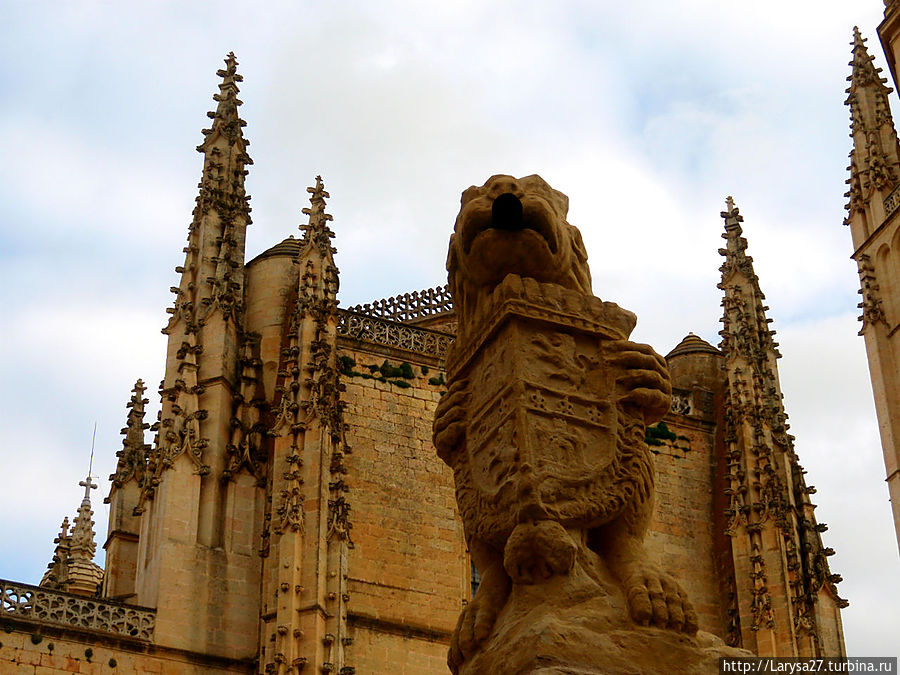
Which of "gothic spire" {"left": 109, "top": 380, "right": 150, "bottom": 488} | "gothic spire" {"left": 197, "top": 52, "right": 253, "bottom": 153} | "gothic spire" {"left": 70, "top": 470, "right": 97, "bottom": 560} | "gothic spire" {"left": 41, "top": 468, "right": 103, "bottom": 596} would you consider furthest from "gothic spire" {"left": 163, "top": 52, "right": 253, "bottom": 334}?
"gothic spire" {"left": 70, "top": 470, "right": 97, "bottom": 560}

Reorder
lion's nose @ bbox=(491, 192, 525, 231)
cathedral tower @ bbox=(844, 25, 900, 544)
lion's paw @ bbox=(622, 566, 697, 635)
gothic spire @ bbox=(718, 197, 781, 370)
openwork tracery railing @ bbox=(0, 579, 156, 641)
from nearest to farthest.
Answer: lion's paw @ bbox=(622, 566, 697, 635) < lion's nose @ bbox=(491, 192, 525, 231) < openwork tracery railing @ bbox=(0, 579, 156, 641) < gothic spire @ bbox=(718, 197, 781, 370) < cathedral tower @ bbox=(844, 25, 900, 544)

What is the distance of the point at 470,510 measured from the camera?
233 inches

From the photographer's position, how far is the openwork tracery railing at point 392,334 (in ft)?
71.1

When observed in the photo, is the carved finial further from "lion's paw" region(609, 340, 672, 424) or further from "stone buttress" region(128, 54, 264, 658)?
"lion's paw" region(609, 340, 672, 424)

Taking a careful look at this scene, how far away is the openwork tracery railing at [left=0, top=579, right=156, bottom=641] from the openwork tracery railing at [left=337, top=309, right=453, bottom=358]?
5799mm

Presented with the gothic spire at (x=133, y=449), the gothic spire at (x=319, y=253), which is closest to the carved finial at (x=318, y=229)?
the gothic spire at (x=319, y=253)

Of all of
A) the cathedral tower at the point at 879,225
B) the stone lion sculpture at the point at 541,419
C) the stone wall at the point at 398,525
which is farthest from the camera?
the cathedral tower at the point at 879,225

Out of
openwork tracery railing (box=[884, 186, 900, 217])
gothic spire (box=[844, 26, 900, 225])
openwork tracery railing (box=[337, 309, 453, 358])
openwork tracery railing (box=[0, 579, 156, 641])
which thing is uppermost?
gothic spire (box=[844, 26, 900, 225])

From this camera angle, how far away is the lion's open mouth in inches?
242

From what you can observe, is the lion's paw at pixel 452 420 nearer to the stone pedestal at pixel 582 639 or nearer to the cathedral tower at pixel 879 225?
the stone pedestal at pixel 582 639

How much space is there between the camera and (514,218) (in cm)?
614

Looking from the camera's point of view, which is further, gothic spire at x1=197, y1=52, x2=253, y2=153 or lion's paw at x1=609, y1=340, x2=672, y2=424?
gothic spire at x1=197, y1=52, x2=253, y2=153

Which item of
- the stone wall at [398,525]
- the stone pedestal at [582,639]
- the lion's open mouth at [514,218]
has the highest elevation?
the stone wall at [398,525]

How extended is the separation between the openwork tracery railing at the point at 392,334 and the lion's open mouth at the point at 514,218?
1536 centimetres
